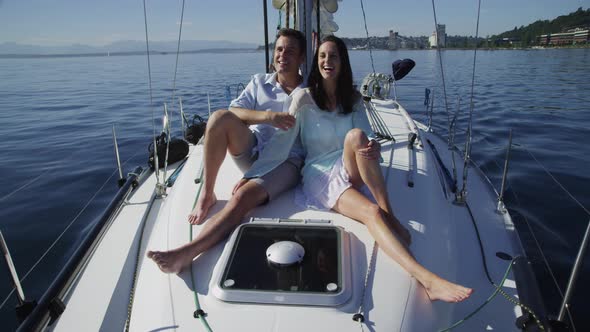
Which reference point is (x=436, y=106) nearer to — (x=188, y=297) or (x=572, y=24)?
(x=188, y=297)

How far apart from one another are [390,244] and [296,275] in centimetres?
49

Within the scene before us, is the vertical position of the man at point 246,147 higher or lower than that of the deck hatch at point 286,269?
higher

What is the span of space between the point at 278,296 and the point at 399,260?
60 centimetres

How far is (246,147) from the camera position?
2.54 meters

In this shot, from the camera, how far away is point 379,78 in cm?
636

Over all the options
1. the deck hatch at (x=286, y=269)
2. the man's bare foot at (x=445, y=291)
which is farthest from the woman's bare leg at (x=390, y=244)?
the deck hatch at (x=286, y=269)

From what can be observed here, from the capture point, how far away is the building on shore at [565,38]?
51.7 meters

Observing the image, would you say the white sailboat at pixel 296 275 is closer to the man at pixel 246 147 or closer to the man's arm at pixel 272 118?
the man at pixel 246 147

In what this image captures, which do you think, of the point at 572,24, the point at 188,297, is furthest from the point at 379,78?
the point at 572,24

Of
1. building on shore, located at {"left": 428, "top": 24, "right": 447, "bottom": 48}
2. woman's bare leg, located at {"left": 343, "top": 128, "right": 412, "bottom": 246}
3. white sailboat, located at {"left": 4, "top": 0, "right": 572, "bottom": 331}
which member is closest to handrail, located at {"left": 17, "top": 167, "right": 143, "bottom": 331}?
white sailboat, located at {"left": 4, "top": 0, "right": 572, "bottom": 331}

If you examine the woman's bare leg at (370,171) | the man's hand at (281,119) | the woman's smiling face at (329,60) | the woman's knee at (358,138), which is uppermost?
the woman's smiling face at (329,60)

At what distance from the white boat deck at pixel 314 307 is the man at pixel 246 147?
0.24 ft

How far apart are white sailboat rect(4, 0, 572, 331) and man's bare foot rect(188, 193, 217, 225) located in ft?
0.13

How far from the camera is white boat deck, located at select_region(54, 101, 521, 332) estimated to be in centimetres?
149
